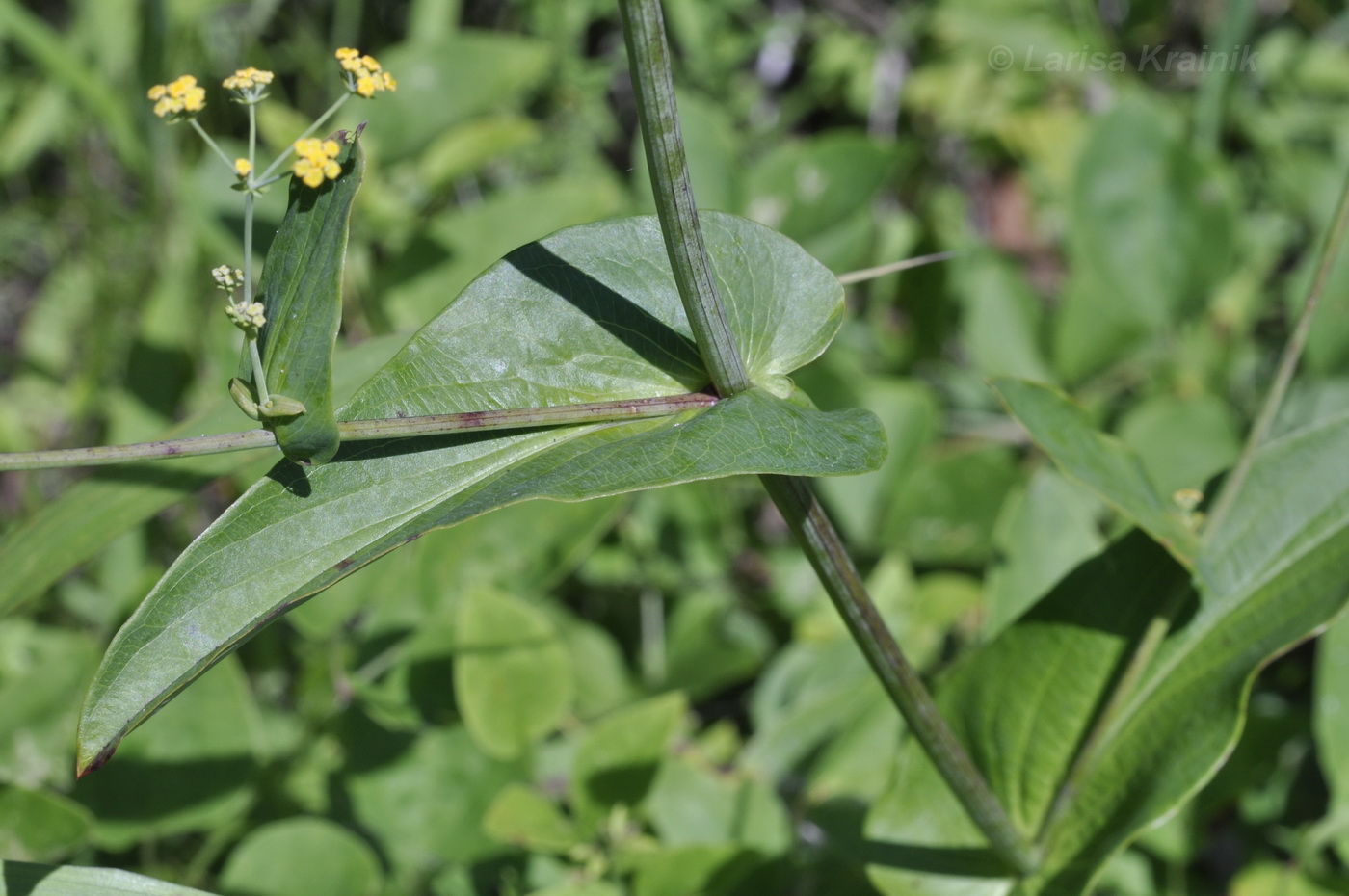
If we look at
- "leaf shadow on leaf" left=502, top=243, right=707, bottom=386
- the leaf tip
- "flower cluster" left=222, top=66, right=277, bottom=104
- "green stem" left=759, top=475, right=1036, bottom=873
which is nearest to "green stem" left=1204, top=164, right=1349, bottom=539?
"green stem" left=759, top=475, right=1036, bottom=873

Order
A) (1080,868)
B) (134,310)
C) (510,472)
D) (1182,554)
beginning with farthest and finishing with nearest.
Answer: (134,310)
(1080,868)
(1182,554)
(510,472)

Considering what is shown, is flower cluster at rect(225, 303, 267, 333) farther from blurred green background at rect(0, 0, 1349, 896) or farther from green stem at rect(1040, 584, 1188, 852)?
green stem at rect(1040, 584, 1188, 852)

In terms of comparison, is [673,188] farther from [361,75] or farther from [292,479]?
[292,479]

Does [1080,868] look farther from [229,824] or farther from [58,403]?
[58,403]

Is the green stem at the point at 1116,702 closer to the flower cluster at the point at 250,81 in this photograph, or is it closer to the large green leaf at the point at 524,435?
the large green leaf at the point at 524,435

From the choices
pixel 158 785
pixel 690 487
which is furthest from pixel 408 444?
pixel 690 487

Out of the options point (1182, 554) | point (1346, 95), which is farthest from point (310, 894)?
point (1346, 95)
